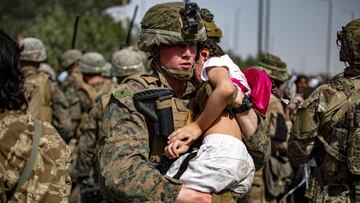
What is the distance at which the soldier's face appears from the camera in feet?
10.7

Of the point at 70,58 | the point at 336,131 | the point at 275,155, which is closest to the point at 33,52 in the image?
the point at 70,58

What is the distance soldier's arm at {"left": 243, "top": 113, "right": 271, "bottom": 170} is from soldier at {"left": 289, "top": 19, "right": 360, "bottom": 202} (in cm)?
117

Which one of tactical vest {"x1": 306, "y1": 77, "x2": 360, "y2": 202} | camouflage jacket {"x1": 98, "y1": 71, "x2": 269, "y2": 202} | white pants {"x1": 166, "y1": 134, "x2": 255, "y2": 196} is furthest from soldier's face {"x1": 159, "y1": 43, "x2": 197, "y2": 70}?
tactical vest {"x1": 306, "y1": 77, "x2": 360, "y2": 202}

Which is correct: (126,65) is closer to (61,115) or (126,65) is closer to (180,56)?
(61,115)

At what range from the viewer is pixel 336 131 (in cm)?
447

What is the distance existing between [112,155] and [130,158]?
4.1 inches

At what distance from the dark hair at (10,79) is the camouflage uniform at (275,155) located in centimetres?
385

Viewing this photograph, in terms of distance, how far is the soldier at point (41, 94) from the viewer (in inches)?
305

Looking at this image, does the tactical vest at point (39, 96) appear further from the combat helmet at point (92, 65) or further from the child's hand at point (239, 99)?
the child's hand at point (239, 99)

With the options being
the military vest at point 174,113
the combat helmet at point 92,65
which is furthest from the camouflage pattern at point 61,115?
the military vest at point 174,113

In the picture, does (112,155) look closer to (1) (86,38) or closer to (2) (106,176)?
(2) (106,176)

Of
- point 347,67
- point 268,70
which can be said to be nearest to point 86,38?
point 268,70

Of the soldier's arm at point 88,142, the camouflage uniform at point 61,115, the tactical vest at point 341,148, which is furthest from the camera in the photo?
the camouflage uniform at point 61,115

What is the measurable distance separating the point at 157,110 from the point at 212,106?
306mm
